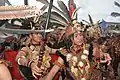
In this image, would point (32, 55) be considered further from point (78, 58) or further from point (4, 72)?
point (4, 72)

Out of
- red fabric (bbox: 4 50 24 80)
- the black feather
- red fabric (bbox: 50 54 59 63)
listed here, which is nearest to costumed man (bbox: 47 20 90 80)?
red fabric (bbox: 50 54 59 63)

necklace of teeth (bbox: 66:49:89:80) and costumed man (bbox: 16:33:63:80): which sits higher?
costumed man (bbox: 16:33:63:80)

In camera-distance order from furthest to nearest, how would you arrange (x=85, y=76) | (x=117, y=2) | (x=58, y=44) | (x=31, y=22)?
(x=117, y=2) → (x=58, y=44) → (x=85, y=76) → (x=31, y=22)

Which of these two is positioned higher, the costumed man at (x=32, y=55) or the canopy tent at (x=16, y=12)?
the canopy tent at (x=16, y=12)

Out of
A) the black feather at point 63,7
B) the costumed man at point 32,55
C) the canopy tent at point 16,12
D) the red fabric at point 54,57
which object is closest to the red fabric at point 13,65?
the costumed man at point 32,55

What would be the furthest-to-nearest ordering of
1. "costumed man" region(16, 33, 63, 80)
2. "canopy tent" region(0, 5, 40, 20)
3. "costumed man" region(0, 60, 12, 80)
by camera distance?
"costumed man" region(16, 33, 63, 80), "costumed man" region(0, 60, 12, 80), "canopy tent" region(0, 5, 40, 20)

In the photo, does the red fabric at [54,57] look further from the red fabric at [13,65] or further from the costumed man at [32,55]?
the red fabric at [13,65]

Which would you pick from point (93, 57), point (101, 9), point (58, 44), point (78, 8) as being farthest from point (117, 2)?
point (93, 57)

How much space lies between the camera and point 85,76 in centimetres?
341

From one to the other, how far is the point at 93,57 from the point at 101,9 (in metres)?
3.34

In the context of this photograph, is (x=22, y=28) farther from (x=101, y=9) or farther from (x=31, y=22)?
(x=101, y=9)

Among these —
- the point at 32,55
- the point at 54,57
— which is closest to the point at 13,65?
the point at 32,55

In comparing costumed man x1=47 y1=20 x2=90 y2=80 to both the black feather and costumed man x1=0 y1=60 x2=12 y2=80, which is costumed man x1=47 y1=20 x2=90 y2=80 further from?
the black feather

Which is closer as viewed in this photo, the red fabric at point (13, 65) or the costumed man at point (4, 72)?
the costumed man at point (4, 72)
